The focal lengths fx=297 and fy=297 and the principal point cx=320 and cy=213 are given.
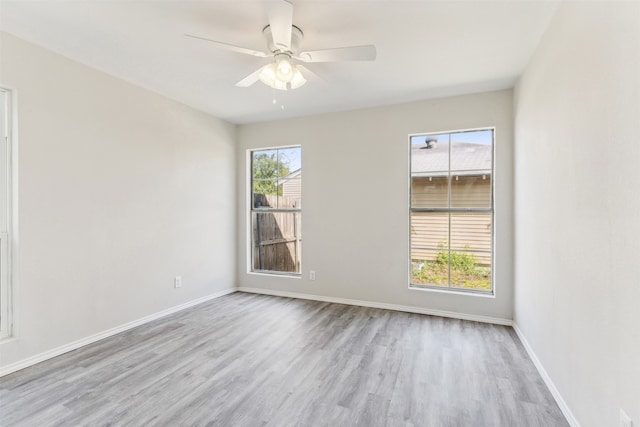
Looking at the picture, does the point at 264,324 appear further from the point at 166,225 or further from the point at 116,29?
the point at 116,29

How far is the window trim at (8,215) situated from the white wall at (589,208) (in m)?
3.87

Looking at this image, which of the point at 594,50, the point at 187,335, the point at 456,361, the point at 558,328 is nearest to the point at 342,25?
the point at 594,50

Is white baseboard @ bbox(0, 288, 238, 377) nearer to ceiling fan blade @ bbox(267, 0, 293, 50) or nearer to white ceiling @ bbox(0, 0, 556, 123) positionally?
white ceiling @ bbox(0, 0, 556, 123)

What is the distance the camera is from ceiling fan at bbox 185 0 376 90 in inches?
70.2

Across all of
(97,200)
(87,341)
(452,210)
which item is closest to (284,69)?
(97,200)

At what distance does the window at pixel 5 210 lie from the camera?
234cm

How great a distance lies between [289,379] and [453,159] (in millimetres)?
3033

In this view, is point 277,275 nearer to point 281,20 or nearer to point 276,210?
point 276,210

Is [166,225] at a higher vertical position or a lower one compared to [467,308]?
higher

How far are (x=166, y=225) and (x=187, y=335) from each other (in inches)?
53.7

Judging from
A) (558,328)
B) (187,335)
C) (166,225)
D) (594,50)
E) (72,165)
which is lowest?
(187,335)

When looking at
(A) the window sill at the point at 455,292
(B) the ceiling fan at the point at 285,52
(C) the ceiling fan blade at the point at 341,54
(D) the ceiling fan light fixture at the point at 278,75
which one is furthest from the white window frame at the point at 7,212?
(A) the window sill at the point at 455,292

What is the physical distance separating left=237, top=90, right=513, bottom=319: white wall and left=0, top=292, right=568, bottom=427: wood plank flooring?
2.10 ft

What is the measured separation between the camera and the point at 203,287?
4.15 m
